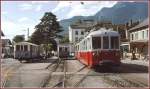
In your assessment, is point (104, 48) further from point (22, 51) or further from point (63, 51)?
point (63, 51)

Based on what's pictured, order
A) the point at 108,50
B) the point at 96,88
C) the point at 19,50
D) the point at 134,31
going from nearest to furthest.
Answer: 1. the point at 96,88
2. the point at 108,50
3. the point at 19,50
4. the point at 134,31

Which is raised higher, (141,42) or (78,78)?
(141,42)

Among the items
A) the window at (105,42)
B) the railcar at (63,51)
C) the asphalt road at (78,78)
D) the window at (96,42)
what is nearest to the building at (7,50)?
the railcar at (63,51)

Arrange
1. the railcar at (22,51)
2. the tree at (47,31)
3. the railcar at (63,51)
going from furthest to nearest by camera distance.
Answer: the tree at (47,31), the railcar at (63,51), the railcar at (22,51)

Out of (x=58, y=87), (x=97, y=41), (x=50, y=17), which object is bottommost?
(x=58, y=87)

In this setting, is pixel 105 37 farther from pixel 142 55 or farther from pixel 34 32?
pixel 34 32

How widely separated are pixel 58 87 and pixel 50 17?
3922 inches

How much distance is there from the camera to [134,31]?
63.3m

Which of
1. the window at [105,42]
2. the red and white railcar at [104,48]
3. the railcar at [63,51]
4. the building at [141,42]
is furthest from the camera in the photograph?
the railcar at [63,51]

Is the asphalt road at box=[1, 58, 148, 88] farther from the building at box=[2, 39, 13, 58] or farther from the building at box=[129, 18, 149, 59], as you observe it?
the building at box=[2, 39, 13, 58]

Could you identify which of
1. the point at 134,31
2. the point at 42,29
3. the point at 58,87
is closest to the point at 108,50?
the point at 58,87

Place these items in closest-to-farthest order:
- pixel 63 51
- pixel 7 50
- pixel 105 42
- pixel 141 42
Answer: pixel 105 42 < pixel 141 42 < pixel 63 51 < pixel 7 50

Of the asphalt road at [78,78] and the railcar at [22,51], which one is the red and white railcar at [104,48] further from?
the railcar at [22,51]

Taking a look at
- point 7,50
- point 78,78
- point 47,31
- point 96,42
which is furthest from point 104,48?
point 47,31
